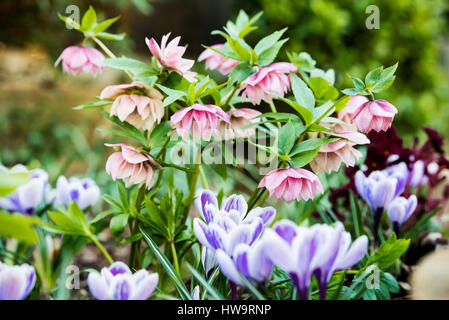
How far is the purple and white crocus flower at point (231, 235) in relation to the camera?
564 mm

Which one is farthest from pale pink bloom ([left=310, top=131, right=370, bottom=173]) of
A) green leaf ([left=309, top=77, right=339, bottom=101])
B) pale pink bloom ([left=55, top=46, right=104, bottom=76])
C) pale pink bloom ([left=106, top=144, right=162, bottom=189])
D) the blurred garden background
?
the blurred garden background

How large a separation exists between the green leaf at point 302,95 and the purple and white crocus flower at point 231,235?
0.18m

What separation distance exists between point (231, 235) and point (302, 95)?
27 centimetres

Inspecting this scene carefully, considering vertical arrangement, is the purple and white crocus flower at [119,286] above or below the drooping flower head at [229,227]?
below

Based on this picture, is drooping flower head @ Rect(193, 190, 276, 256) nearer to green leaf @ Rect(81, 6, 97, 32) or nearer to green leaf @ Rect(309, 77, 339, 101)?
green leaf @ Rect(309, 77, 339, 101)

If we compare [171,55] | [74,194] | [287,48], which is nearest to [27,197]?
[74,194]

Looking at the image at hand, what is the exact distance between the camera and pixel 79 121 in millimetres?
3166

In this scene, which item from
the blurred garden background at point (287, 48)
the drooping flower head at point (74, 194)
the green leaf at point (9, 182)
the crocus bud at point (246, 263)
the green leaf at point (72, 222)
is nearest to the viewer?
the green leaf at point (9, 182)

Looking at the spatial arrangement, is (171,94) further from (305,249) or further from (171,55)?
(305,249)

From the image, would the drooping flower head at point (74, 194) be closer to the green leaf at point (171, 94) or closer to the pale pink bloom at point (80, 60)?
the pale pink bloom at point (80, 60)

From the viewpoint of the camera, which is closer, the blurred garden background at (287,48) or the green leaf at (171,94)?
the green leaf at (171,94)

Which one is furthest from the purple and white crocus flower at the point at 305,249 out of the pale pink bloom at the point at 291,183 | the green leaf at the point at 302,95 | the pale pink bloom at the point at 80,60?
the pale pink bloom at the point at 80,60

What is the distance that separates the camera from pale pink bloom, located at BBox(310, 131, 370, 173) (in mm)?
693

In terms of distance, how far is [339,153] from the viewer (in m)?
0.72
